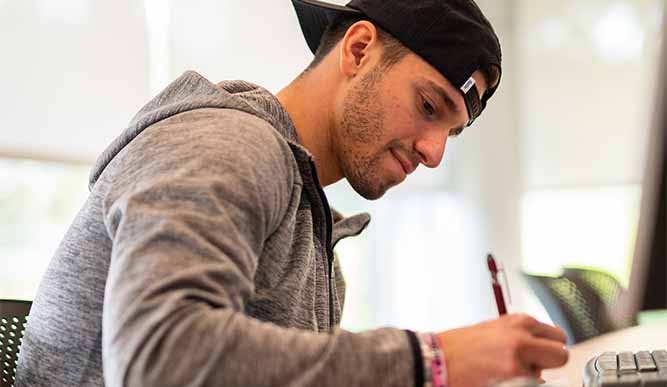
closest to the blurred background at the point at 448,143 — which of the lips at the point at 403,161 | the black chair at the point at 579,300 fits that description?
the black chair at the point at 579,300

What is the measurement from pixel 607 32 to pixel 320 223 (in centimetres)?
288

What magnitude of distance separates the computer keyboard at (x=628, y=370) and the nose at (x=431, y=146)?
1.30 ft

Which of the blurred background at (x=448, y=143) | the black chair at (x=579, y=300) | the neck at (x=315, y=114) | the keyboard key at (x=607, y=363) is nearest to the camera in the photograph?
the keyboard key at (x=607, y=363)

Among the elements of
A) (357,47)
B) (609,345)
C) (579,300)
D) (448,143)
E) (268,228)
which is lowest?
(609,345)

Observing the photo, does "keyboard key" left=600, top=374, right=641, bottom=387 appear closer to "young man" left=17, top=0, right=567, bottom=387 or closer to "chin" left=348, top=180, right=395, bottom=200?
"young man" left=17, top=0, right=567, bottom=387

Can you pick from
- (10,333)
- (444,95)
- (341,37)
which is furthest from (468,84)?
(10,333)

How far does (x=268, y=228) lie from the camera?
0.82 meters

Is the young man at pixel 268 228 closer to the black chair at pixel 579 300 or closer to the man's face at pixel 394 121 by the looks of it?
the man's face at pixel 394 121

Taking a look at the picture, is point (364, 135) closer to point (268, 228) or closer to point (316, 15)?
point (316, 15)

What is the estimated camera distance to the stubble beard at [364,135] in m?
1.21

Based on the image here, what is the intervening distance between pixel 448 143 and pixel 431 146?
2.34 metres

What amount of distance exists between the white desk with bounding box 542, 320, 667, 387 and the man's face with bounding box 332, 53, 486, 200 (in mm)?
434

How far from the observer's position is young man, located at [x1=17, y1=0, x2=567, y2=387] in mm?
649

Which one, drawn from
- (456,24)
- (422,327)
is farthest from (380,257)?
(456,24)
